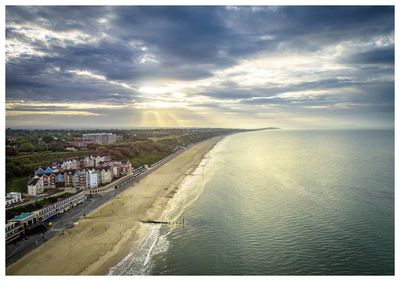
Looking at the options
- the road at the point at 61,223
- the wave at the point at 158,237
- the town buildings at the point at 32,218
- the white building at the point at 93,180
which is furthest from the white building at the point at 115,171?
the town buildings at the point at 32,218

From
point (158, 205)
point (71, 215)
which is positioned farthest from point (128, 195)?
point (71, 215)

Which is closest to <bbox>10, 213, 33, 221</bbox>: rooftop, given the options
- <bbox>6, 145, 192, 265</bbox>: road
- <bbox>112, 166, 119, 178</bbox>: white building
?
<bbox>6, 145, 192, 265</bbox>: road

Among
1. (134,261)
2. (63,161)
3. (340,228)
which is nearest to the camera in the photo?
(134,261)

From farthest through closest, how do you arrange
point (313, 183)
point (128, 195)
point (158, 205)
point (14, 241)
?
1. point (313, 183)
2. point (128, 195)
3. point (158, 205)
4. point (14, 241)

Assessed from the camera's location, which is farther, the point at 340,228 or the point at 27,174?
the point at 27,174

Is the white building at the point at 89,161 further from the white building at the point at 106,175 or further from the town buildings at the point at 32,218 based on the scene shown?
the town buildings at the point at 32,218
